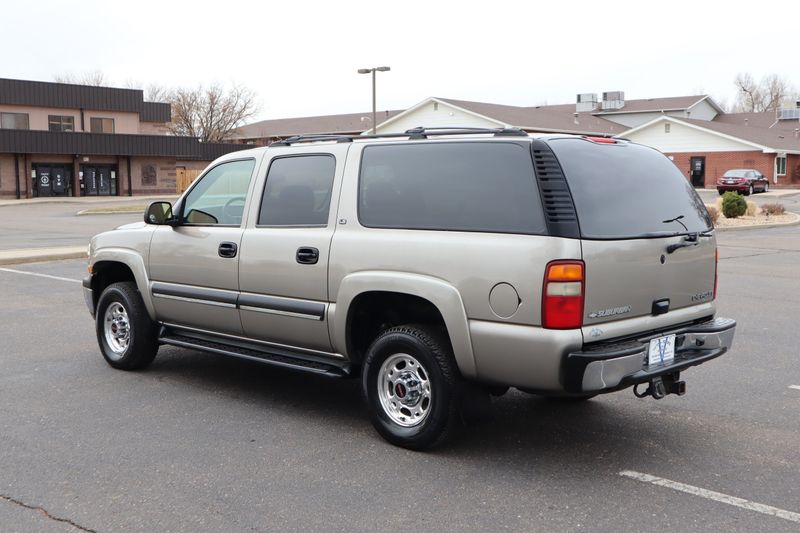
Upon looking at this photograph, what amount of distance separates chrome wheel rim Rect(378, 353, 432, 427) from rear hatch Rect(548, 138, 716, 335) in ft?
3.80

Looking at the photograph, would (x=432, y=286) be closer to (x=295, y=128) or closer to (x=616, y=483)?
(x=616, y=483)

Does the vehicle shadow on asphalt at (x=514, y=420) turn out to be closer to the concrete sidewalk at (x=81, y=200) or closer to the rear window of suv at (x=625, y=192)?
the rear window of suv at (x=625, y=192)

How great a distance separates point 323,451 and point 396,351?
778mm

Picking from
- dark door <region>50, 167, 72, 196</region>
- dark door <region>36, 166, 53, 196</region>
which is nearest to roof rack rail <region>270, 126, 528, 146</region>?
dark door <region>36, 166, 53, 196</region>

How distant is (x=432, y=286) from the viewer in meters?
5.03

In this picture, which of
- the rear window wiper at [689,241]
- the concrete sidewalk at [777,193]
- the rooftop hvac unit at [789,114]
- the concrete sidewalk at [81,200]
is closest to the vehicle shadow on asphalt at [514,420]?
the rear window wiper at [689,241]

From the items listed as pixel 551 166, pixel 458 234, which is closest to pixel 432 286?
pixel 458 234

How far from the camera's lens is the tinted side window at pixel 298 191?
5.91 metres

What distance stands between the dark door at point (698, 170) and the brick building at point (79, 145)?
1406 inches

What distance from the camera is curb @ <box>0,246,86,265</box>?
16.3 metres

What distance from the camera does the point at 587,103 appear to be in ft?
257

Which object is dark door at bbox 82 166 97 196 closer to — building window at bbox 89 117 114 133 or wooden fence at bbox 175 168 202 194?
building window at bbox 89 117 114 133

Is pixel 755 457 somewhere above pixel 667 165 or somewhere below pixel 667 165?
below

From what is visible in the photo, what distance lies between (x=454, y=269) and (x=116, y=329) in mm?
3881
